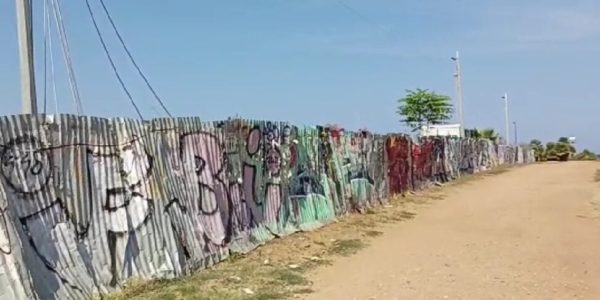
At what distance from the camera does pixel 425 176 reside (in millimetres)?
25969

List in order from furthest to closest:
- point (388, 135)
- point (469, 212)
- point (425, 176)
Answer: point (425, 176)
point (388, 135)
point (469, 212)

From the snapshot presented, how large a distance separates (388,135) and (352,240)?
9339 millimetres

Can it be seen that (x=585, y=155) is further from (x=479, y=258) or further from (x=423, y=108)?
(x=479, y=258)

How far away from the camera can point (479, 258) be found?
33.6 ft

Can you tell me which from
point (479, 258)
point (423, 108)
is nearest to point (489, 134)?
point (423, 108)

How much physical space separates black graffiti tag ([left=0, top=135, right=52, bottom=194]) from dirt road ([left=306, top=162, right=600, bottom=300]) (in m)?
3.10

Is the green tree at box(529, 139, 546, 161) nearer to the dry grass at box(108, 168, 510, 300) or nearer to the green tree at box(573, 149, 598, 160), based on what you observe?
the green tree at box(573, 149, 598, 160)

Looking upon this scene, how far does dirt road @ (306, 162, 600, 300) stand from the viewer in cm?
800

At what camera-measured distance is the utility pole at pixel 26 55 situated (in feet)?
25.4

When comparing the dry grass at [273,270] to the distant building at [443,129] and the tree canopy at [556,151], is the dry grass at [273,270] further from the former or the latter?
the tree canopy at [556,151]

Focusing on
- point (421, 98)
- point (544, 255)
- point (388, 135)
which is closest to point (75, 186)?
point (544, 255)

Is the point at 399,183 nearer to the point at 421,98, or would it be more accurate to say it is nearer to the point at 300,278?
the point at 300,278

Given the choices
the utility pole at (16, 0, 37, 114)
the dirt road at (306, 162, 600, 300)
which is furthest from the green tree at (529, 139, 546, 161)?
the utility pole at (16, 0, 37, 114)

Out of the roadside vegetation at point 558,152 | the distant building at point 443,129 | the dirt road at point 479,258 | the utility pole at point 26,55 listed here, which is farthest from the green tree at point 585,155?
the utility pole at point 26,55
